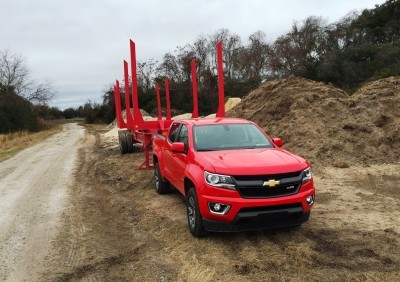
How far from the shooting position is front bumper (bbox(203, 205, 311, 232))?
5.25 metres

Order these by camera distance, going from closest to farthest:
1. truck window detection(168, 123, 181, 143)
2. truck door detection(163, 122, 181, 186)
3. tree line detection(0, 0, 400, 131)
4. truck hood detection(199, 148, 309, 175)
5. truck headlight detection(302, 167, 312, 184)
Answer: truck hood detection(199, 148, 309, 175) → truck headlight detection(302, 167, 312, 184) → truck door detection(163, 122, 181, 186) → truck window detection(168, 123, 181, 143) → tree line detection(0, 0, 400, 131)

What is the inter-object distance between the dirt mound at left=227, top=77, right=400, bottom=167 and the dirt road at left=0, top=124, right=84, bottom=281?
22.0ft

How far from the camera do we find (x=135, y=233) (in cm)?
642

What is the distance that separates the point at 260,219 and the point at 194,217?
3.39ft

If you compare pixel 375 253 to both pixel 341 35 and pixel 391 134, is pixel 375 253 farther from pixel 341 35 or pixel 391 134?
pixel 341 35

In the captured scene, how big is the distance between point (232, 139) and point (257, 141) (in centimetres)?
42

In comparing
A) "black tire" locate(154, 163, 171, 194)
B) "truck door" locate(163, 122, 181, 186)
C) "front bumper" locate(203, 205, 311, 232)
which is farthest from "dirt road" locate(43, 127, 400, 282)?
"truck door" locate(163, 122, 181, 186)

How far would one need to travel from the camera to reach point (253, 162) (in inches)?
219

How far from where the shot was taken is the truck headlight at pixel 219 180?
17.4 feet

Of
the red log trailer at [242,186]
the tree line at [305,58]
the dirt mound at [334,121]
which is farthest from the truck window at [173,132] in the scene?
the tree line at [305,58]

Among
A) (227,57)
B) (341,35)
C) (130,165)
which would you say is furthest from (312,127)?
(227,57)

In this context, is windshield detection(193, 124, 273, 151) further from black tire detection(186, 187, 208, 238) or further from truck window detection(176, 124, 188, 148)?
black tire detection(186, 187, 208, 238)

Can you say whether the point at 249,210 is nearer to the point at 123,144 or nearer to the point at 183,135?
the point at 183,135

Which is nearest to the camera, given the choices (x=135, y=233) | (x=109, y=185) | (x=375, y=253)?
(x=375, y=253)
